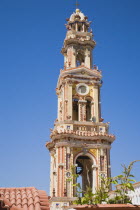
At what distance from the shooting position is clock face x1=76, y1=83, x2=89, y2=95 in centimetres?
3694

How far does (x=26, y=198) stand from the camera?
10.4 metres

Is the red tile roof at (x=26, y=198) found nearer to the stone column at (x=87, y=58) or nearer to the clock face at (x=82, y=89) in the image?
the clock face at (x=82, y=89)

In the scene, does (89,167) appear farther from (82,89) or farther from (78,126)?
(82,89)

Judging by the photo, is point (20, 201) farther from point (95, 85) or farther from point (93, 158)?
point (95, 85)

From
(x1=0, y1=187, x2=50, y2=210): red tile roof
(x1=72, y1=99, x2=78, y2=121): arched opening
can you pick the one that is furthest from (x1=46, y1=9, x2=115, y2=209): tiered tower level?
(x1=0, y1=187, x2=50, y2=210): red tile roof

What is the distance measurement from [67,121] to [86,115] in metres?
3.86

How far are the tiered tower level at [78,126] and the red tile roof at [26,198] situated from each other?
19.4m

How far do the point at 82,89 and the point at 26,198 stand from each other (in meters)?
27.4

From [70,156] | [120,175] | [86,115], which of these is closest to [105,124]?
[86,115]

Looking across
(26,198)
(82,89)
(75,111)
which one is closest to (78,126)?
(75,111)

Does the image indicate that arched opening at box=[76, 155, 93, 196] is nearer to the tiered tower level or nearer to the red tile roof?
the tiered tower level

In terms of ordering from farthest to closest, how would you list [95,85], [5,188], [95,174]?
[95,85], [95,174], [5,188]

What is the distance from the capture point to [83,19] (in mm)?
43062

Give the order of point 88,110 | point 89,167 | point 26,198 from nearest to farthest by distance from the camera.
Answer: point 26,198
point 89,167
point 88,110
